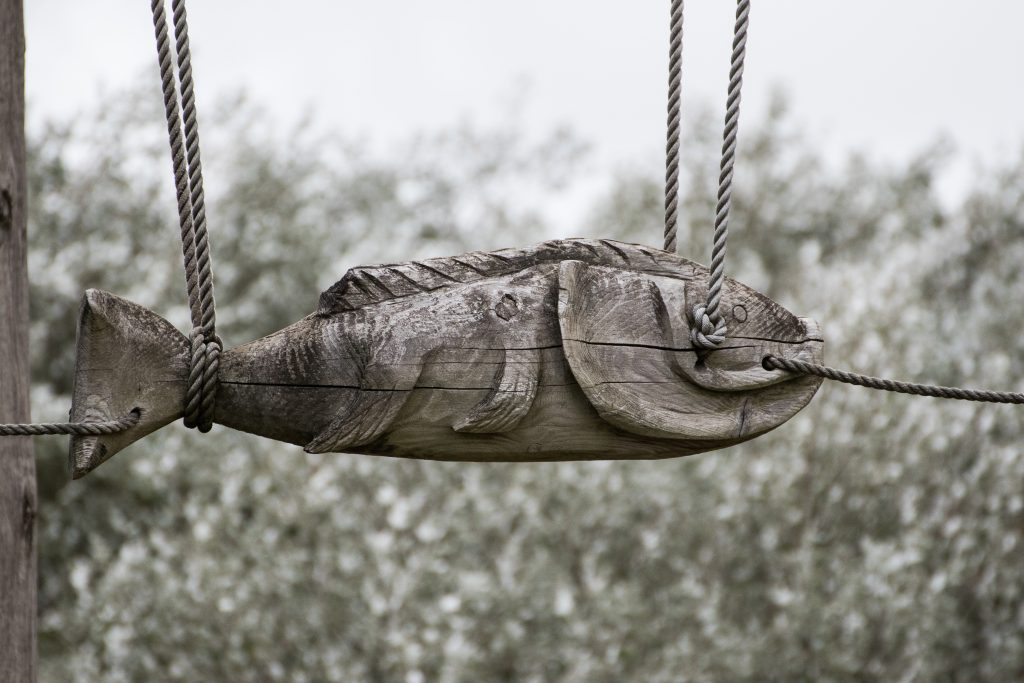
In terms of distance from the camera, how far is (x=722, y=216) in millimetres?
1479

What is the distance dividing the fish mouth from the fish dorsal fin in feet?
0.38

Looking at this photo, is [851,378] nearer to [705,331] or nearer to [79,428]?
[705,331]

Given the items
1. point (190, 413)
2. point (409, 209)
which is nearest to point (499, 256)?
point (190, 413)

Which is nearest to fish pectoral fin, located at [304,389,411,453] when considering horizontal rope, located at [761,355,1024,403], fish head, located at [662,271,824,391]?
fish head, located at [662,271,824,391]

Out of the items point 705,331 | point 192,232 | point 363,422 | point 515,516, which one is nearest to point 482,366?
point 363,422

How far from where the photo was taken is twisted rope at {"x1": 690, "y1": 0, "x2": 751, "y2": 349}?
142cm

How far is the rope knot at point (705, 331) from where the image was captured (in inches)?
55.8

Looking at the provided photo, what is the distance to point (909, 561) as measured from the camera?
13.3 feet

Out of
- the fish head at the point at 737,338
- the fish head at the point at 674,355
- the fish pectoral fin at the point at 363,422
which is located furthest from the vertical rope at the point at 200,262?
the fish head at the point at 737,338

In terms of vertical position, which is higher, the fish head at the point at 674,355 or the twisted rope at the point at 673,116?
the twisted rope at the point at 673,116

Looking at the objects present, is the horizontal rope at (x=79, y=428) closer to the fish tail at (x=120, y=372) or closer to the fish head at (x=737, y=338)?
the fish tail at (x=120, y=372)

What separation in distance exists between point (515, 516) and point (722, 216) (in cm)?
259

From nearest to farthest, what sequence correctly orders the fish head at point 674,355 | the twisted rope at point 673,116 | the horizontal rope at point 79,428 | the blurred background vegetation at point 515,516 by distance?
the horizontal rope at point 79,428
the fish head at point 674,355
the twisted rope at point 673,116
the blurred background vegetation at point 515,516

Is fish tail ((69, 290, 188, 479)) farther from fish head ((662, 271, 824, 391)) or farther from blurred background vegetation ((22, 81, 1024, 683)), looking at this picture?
blurred background vegetation ((22, 81, 1024, 683))
